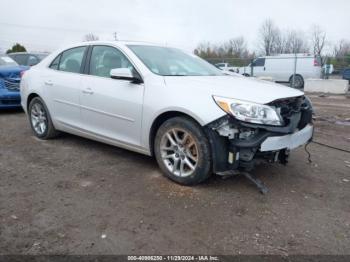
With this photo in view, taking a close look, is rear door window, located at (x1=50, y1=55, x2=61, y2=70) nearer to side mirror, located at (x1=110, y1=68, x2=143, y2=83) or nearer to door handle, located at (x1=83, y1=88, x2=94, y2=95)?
door handle, located at (x1=83, y1=88, x2=94, y2=95)

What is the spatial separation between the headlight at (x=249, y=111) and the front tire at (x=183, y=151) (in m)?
0.37

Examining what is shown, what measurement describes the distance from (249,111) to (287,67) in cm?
1811

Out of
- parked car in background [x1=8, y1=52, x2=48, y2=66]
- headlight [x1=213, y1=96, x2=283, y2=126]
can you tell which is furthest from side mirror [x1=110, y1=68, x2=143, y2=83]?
parked car in background [x1=8, y1=52, x2=48, y2=66]

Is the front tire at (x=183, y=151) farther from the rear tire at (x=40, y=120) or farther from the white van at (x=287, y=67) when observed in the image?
the white van at (x=287, y=67)

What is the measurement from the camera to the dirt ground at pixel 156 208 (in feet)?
8.99

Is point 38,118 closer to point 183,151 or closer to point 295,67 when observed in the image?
point 183,151

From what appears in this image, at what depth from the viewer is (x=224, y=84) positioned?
3.88 metres

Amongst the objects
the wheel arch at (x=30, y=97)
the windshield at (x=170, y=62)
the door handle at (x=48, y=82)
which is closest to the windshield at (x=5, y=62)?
the wheel arch at (x=30, y=97)

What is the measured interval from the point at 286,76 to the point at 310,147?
15.7 m

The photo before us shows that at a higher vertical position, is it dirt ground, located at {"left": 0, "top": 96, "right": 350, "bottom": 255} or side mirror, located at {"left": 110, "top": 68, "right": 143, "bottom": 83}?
side mirror, located at {"left": 110, "top": 68, "right": 143, "bottom": 83}

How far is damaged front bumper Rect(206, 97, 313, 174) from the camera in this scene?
3.36m

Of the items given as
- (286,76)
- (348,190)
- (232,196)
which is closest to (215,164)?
(232,196)

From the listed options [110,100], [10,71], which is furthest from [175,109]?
[10,71]

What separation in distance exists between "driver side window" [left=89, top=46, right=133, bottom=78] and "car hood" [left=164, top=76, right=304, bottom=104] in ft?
2.51
